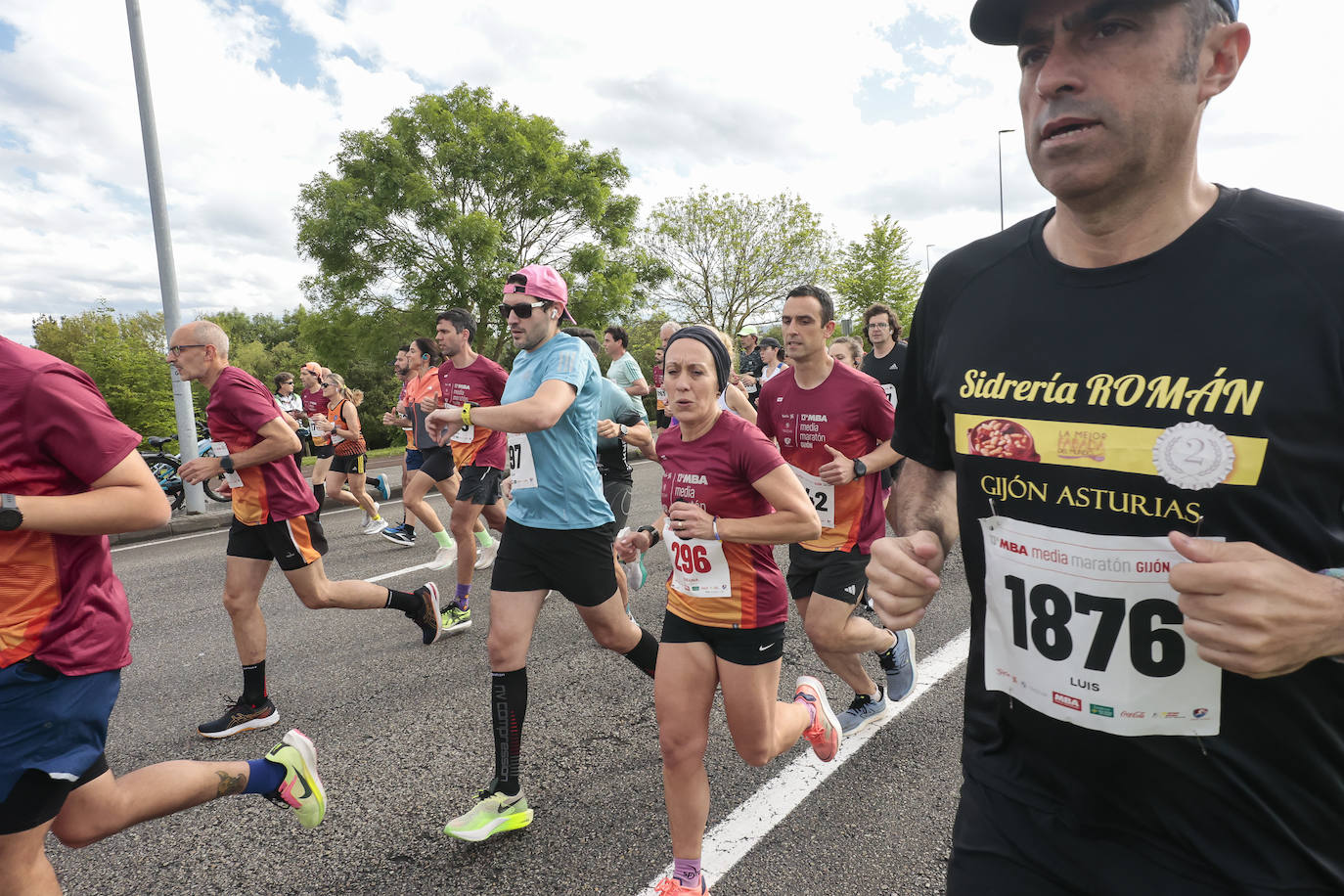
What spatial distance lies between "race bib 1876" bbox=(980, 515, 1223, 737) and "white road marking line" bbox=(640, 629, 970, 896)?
57.5 inches

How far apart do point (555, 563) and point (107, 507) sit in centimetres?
169

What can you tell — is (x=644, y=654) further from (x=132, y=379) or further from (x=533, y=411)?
(x=132, y=379)

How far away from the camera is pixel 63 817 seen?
2133 millimetres

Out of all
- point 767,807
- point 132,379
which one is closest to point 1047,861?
point 767,807

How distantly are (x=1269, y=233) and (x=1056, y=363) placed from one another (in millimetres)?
349

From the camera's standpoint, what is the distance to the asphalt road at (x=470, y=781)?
2.65 m

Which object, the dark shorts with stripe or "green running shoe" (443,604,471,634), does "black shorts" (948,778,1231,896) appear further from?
"green running shoe" (443,604,471,634)

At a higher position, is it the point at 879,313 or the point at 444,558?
the point at 879,313

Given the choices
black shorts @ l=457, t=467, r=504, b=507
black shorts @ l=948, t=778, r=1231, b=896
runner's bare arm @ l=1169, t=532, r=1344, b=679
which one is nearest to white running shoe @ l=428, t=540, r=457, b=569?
black shorts @ l=457, t=467, r=504, b=507

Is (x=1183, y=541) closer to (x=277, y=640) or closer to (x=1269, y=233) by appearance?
(x=1269, y=233)

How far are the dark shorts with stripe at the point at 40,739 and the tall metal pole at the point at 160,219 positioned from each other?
9.42 meters

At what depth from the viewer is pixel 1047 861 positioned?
1339 millimetres

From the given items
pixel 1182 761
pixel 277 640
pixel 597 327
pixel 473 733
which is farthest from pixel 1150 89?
pixel 597 327

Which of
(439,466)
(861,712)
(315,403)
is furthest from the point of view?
(315,403)
